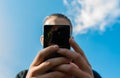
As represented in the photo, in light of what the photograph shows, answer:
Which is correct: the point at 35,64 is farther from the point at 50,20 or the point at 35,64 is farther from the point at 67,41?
the point at 50,20

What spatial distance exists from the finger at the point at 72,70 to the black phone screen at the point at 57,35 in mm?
493

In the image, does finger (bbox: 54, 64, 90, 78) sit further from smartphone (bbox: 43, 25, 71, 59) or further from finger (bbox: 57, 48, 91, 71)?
smartphone (bbox: 43, 25, 71, 59)

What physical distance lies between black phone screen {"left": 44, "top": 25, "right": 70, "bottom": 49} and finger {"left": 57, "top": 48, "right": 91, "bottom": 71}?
1.05 feet

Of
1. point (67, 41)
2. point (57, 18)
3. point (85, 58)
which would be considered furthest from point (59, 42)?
point (57, 18)

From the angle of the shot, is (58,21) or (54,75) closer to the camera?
(54,75)

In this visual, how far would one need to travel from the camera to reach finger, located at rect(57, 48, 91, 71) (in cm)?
501

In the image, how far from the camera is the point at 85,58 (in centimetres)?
537

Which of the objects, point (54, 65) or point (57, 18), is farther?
point (57, 18)

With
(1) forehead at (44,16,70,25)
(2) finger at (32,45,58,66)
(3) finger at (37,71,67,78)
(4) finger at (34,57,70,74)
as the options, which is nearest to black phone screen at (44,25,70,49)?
(2) finger at (32,45,58,66)

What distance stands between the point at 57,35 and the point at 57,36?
0.02m

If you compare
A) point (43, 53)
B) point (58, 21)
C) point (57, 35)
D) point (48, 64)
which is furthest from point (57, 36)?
point (58, 21)

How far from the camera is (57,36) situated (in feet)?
18.0

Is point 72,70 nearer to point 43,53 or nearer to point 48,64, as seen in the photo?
point 48,64

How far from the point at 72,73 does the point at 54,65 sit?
0.33 metres
